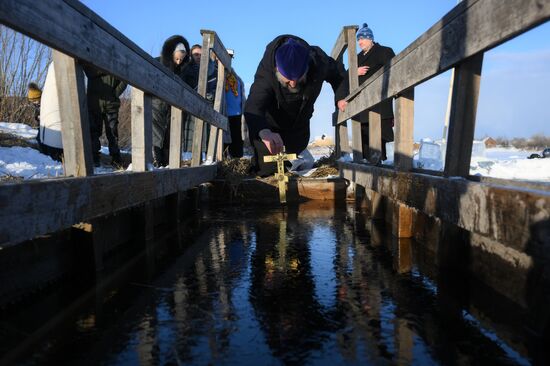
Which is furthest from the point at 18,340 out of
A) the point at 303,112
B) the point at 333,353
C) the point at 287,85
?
the point at 303,112

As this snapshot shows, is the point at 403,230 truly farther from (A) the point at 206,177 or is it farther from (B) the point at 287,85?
(A) the point at 206,177

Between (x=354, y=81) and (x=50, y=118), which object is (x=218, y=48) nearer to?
(x=354, y=81)

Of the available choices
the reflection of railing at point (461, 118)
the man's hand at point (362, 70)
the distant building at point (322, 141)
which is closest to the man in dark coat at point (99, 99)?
the man's hand at point (362, 70)

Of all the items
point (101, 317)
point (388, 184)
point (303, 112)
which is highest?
point (303, 112)

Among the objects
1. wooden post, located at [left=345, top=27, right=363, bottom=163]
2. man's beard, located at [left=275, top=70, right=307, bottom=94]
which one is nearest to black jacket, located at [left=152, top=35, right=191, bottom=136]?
man's beard, located at [left=275, top=70, right=307, bottom=94]

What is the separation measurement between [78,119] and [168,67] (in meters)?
5.17

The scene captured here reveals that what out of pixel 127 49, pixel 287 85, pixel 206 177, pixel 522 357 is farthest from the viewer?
pixel 206 177

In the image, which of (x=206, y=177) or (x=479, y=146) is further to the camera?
(x=479, y=146)

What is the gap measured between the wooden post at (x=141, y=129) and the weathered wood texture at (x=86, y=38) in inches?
3.8

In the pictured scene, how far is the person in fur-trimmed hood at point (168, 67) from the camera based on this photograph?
7391 millimetres

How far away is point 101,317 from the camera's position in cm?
221

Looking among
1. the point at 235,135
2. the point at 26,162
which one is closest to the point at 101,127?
the point at 26,162

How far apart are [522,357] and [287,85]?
4266 millimetres

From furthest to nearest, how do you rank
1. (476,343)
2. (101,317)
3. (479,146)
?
(479,146), (101,317), (476,343)
